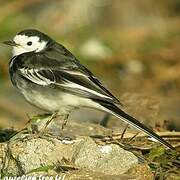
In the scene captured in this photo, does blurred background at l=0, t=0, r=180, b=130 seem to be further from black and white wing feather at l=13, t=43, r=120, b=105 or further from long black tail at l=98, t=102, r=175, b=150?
long black tail at l=98, t=102, r=175, b=150

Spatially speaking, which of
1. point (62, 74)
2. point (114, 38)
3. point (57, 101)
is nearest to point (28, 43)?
point (62, 74)

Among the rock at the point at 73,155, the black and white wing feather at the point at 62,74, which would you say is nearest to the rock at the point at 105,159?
the rock at the point at 73,155

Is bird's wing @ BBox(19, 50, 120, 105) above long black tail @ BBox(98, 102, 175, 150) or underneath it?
above

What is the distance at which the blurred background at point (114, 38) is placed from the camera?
13.2 metres

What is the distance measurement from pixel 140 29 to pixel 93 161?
852 cm

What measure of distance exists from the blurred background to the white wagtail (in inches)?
141

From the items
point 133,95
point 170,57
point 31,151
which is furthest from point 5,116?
point 31,151

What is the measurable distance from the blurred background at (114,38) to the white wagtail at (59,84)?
11.8 ft

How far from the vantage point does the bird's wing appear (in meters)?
7.69

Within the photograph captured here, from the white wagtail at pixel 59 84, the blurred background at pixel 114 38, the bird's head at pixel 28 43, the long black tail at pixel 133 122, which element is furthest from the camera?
the blurred background at pixel 114 38

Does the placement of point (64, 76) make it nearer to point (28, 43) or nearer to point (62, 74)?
point (62, 74)

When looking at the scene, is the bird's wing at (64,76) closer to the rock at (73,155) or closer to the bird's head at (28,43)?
the bird's head at (28,43)

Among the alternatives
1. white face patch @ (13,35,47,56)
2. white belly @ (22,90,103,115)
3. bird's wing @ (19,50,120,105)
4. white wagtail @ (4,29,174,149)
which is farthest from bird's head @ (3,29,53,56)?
white belly @ (22,90,103,115)

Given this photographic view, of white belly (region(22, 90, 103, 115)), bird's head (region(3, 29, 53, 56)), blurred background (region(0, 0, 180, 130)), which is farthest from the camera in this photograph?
blurred background (region(0, 0, 180, 130))
